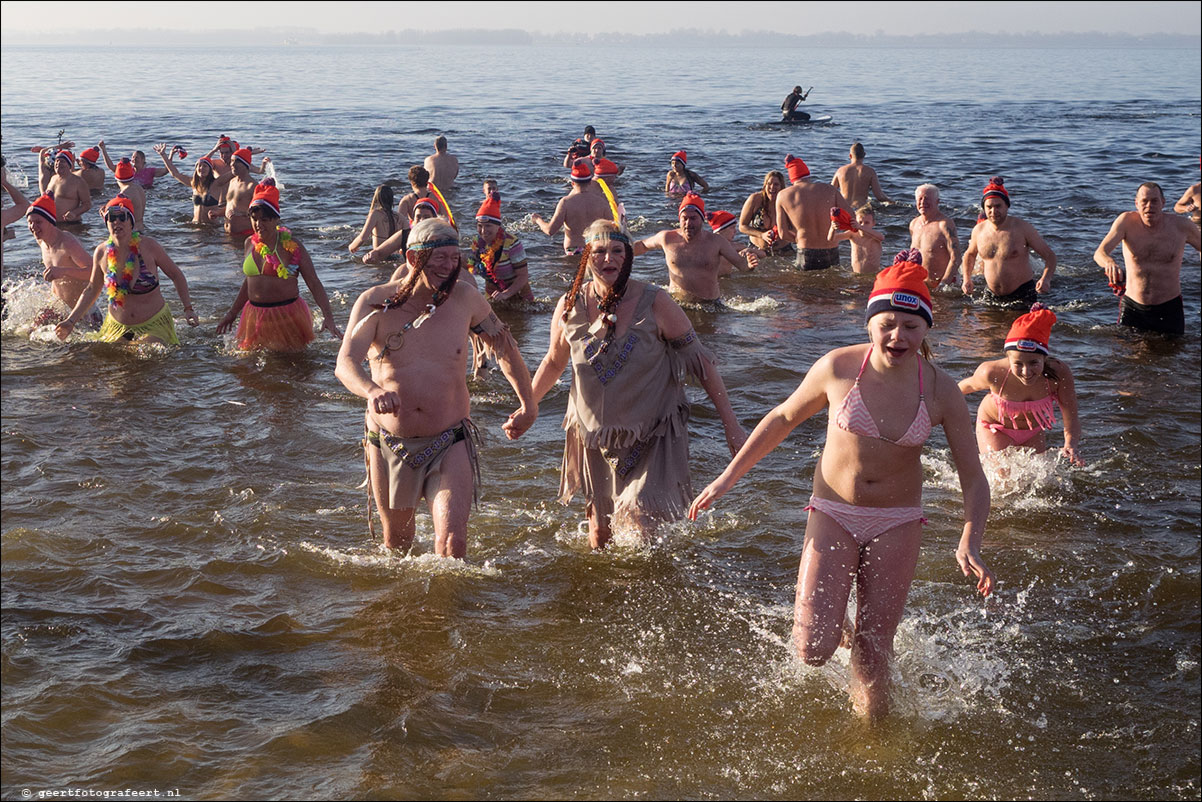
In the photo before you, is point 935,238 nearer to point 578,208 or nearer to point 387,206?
point 578,208

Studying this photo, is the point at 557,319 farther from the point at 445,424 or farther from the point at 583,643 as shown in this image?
the point at 583,643

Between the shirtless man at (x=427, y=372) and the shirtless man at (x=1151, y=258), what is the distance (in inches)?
296

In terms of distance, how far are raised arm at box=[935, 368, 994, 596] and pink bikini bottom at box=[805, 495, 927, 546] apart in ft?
0.69

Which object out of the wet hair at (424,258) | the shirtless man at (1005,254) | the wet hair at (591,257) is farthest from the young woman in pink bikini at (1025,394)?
the shirtless man at (1005,254)

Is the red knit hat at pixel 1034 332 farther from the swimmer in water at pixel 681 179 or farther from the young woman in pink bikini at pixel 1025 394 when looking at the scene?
the swimmer in water at pixel 681 179

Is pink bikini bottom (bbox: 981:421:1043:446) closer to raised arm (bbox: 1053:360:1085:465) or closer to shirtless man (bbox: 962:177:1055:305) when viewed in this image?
raised arm (bbox: 1053:360:1085:465)

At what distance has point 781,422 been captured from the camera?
16.0 feet

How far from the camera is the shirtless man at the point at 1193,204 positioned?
48.6 ft

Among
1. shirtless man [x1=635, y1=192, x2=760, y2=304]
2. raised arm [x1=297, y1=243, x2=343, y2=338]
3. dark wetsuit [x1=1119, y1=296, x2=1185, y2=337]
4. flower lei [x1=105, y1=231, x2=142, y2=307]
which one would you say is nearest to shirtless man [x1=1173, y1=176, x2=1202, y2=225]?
dark wetsuit [x1=1119, y1=296, x2=1185, y2=337]

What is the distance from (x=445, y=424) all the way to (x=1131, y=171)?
84.5 ft

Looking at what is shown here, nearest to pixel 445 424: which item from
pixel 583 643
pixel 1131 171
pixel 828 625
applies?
pixel 583 643

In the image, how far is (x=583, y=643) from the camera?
6035 millimetres

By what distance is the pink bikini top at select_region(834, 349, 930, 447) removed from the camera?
4609mm

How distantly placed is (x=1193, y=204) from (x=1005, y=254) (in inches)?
164
